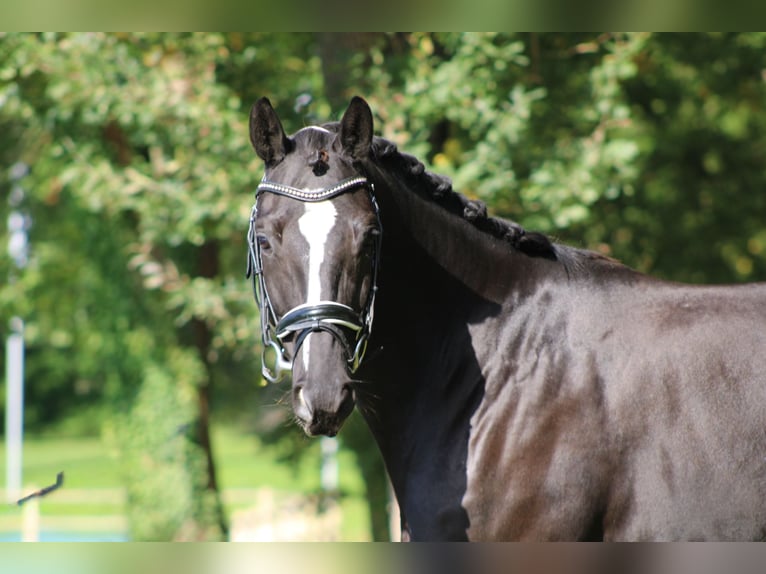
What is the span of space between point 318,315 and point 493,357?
0.72m

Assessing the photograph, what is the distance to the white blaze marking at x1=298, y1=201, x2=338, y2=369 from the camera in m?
2.77

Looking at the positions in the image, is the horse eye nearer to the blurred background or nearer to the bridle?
the bridle

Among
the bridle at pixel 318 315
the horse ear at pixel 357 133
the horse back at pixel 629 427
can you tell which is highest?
the horse ear at pixel 357 133

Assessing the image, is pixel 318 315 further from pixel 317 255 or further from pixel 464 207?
pixel 464 207

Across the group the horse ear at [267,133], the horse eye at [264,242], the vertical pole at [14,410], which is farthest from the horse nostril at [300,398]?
the vertical pole at [14,410]

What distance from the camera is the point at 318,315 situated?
2746mm

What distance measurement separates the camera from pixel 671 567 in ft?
3.93

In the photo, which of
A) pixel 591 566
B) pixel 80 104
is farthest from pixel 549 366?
pixel 80 104

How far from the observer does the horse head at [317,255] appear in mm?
2678

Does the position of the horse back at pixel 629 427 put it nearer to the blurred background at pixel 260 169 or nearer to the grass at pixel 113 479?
the blurred background at pixel 260 169

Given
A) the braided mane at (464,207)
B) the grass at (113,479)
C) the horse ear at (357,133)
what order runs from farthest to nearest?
the grass at (113,479)
the braided mane at (464,207)
the horse ear at (357,133)

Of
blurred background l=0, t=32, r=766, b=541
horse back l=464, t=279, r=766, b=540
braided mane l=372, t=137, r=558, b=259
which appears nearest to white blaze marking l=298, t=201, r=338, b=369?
braided mane l=372, t=137, r=558, b=259
